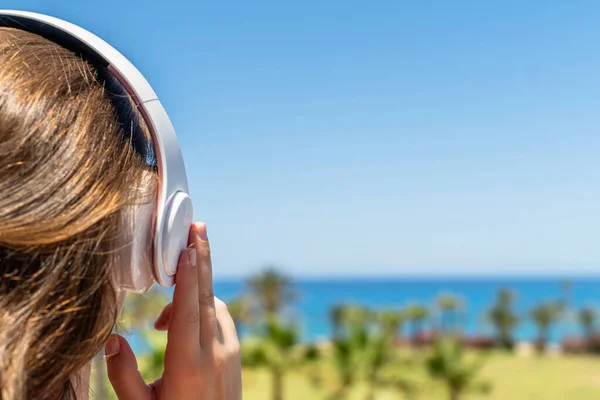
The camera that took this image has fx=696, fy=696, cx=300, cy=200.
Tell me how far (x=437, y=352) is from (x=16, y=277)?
1652cm

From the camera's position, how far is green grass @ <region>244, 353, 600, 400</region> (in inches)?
881

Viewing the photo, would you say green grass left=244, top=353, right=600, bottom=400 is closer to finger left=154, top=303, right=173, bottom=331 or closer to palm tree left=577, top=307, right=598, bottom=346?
palm tree left=577, top=307, right=598, bottom=346

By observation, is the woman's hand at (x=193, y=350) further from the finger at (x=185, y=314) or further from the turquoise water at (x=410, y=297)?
the turquoise water at (x=410, y=297)

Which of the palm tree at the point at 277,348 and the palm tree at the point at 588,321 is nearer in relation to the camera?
the palm tree at the point at 277,348

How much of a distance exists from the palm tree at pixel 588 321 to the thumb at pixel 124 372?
3797cm

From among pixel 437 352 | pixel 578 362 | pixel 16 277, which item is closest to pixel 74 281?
pixel 16 277

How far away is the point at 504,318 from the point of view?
39250mm

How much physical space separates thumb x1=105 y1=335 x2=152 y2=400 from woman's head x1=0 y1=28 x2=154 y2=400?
0.21 metres

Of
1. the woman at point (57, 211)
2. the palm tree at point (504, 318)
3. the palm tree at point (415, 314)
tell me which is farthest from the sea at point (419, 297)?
the woman at point (57, 211)

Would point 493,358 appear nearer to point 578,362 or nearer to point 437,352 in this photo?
point 578,362

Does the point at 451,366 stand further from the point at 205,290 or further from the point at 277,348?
the point at 205,290

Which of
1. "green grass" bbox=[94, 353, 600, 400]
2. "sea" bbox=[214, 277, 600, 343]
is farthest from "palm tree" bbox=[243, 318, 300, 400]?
"sea" bbox=[214, 277, 600, 343]

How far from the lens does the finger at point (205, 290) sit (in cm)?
66

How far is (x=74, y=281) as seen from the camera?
471 mm
